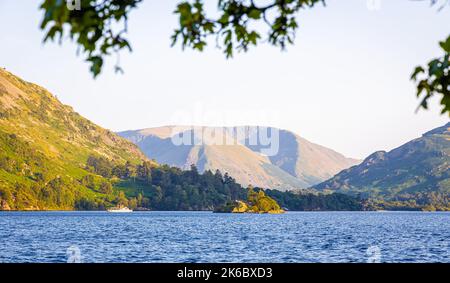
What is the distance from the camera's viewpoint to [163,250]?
113 meters

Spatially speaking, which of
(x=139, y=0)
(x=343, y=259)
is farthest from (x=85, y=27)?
(x=343, y=259)

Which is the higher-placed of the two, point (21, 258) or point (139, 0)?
point (139, 0)

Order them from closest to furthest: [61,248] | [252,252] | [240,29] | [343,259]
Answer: [240,29], [343,259], [252,252], [61,248]

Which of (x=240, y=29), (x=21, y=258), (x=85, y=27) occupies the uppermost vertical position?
(x=240, y=29)

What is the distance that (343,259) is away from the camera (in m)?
96.9
